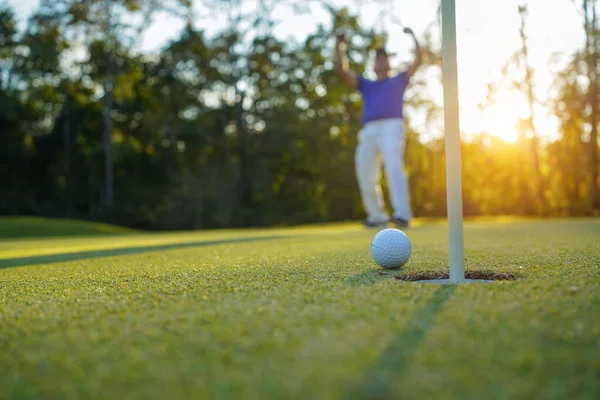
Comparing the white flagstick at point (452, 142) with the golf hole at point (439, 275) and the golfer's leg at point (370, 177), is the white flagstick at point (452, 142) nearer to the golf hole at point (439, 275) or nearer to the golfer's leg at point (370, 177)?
the golf hole at point (439, 275)

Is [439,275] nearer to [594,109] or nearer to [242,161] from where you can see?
[242,161]

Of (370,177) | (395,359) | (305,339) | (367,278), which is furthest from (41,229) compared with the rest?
(395,359)

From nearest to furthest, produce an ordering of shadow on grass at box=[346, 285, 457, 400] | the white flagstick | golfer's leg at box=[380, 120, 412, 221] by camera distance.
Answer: shadow on grass at box=[346, 285, 457, 400] < the white flagstick < golfer's leg at box=[380, 120, 412, 221]

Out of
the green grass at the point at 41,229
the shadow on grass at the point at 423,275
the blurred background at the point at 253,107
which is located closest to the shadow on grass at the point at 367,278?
the shadow on grass at the point at 423,275

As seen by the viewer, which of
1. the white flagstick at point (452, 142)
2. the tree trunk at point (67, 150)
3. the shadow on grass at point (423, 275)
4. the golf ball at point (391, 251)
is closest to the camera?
the white flagstick at point (452, 142)

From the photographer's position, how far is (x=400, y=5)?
57.2ft

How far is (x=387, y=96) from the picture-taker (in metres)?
6.95

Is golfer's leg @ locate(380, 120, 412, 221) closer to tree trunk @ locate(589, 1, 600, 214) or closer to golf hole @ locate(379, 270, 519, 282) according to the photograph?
golf hole @ locate(379, 270, 519, 282)

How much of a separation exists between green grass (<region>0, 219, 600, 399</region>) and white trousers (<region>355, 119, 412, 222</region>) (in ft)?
15.3

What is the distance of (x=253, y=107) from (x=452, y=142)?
17791 mm

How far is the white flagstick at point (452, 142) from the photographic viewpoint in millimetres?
1961

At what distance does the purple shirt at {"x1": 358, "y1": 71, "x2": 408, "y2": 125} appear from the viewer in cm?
695

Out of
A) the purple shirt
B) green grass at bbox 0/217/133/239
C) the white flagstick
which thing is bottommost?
green grass at bbox 0/217/133/239

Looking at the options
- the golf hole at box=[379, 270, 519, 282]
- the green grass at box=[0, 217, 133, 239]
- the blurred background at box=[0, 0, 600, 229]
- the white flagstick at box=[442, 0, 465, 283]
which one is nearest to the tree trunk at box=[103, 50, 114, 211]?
the blurred background at box=[0, 0, 600, 229]
